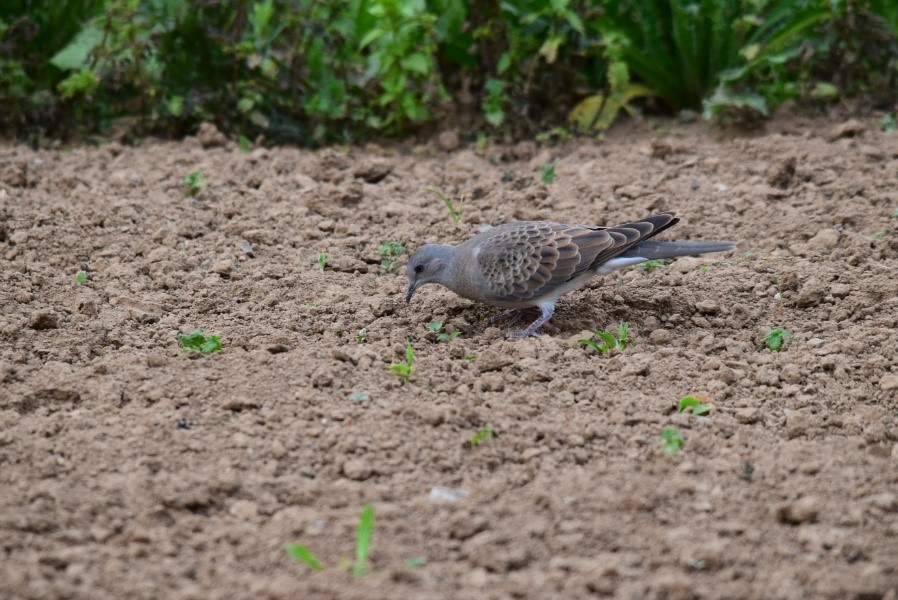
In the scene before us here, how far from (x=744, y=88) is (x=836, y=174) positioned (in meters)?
1.13

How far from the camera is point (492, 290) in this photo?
17.5 feet

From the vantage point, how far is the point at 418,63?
23.6 feet

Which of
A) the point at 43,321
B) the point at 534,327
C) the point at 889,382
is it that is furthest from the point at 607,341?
the point at 43,321

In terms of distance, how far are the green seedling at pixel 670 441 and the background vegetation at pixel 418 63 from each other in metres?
3.78

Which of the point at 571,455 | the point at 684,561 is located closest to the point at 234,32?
the point at 571,455

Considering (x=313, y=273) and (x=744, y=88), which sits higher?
(x=744, y=88)

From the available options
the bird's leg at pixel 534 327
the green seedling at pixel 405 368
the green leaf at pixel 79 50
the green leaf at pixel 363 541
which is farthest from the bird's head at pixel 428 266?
the green leaf at pixel 79 50

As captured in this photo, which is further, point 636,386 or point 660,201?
point 660,201

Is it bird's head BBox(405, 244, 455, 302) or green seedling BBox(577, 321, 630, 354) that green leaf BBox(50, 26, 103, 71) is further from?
green seedling BBox(577, 321, 630, 354)

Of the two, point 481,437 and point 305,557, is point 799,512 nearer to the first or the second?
point 481,437

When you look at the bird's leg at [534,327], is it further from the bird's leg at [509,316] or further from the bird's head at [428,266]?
the bird's head at [428,266]

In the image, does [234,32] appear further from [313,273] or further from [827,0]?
[827,0]

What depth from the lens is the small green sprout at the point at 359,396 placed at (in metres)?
4.39

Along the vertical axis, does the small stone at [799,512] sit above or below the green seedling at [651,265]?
below
